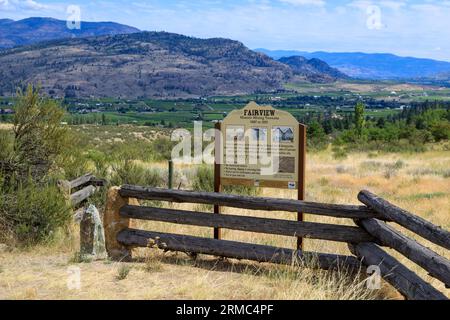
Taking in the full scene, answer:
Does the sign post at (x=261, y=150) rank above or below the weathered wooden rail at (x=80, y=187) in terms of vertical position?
above

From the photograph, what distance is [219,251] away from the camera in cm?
758

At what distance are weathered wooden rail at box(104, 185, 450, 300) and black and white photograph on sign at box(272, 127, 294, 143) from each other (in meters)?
0.94

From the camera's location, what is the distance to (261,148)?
25.8ft

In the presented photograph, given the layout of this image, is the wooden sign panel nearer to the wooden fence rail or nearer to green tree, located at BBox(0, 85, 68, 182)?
the wooden fence rail

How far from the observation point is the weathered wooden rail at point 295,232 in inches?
229

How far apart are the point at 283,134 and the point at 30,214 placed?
13.5 ft

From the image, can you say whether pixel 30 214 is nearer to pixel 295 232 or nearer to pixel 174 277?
pixel 174 277

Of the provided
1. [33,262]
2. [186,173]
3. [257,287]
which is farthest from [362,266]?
[186,173]

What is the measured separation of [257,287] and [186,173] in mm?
11804

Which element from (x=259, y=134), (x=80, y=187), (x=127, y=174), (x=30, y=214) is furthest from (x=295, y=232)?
(x=127, y=174)

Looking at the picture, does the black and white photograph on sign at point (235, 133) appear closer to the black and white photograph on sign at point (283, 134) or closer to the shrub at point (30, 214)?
the black and white photograph on sign at point (283, 134)

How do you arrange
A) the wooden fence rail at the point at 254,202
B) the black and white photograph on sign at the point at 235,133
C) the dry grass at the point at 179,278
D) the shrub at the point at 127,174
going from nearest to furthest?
the dry grass at the point at 179,278
the wooden fence rail at the point at 254,202
the black and white photograph on sign at the point at 235,133
the shrub at the point at 127,174

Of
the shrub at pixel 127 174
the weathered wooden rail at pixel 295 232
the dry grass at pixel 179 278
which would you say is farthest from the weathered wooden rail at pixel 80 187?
the weathered wooden rail at pixel 295 232
